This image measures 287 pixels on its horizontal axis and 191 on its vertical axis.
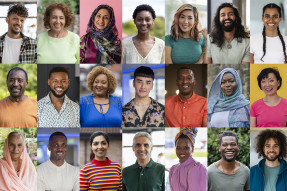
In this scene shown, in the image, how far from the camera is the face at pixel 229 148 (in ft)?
15.1

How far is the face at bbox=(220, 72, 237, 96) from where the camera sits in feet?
15.0

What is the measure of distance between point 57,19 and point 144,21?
2.78ft

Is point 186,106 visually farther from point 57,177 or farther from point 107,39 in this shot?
point 57,177

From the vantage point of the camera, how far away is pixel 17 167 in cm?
455

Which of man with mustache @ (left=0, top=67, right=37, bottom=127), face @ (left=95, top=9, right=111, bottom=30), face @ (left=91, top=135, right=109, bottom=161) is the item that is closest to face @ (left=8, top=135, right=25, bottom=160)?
man with mustache @ (left=0, top=67, right=37, bottom=127)

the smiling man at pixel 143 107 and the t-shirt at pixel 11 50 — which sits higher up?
the t-shirt at pixel 11 50

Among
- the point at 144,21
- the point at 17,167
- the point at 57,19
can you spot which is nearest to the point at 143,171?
the point at 17,167

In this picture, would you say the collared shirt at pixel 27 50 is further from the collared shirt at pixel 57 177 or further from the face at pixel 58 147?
the collared shirt at pixel 57 177

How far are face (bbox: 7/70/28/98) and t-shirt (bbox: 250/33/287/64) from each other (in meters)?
2.28

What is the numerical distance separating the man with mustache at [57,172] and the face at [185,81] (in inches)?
49.1

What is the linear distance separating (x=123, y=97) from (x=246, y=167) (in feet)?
4.62

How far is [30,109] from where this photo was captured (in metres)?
4.54

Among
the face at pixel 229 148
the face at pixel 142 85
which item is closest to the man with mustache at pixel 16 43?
the face at pixel 142 85

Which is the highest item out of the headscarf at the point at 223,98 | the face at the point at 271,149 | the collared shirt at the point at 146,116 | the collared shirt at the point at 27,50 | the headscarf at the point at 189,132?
the collared shirt at the point at 27,50
